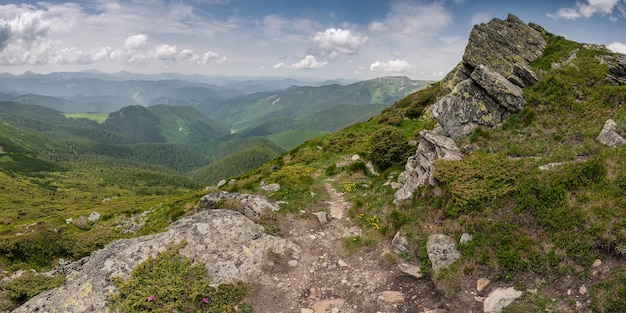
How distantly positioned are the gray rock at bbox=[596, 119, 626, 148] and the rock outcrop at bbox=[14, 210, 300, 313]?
18.3 meters

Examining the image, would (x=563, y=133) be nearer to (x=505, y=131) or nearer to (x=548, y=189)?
(x=505, y=131)

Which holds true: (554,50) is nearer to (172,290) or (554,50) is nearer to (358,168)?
(358,168)

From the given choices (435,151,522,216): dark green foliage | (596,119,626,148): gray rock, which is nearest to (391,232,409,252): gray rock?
(435,151,522,216): dark green foliage

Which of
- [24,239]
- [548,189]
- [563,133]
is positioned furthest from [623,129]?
[24,239]

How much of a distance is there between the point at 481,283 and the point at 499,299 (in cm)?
108

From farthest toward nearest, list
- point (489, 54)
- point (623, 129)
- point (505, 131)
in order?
1. point (489, 54)
2. point (505, 131)
3. point (623, 129)

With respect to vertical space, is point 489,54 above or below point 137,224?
above

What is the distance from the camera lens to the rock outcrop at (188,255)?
44.4 ft

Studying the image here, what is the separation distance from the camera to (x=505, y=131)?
21.3 metres

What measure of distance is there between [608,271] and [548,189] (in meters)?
4.10

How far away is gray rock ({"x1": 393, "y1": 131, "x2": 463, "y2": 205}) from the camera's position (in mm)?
19219

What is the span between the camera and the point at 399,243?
1656cm

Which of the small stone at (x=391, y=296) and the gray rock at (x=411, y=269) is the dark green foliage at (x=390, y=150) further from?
the small stone at (x=391, y=296)

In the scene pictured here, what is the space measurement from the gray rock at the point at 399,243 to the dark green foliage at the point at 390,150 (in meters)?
12.4
